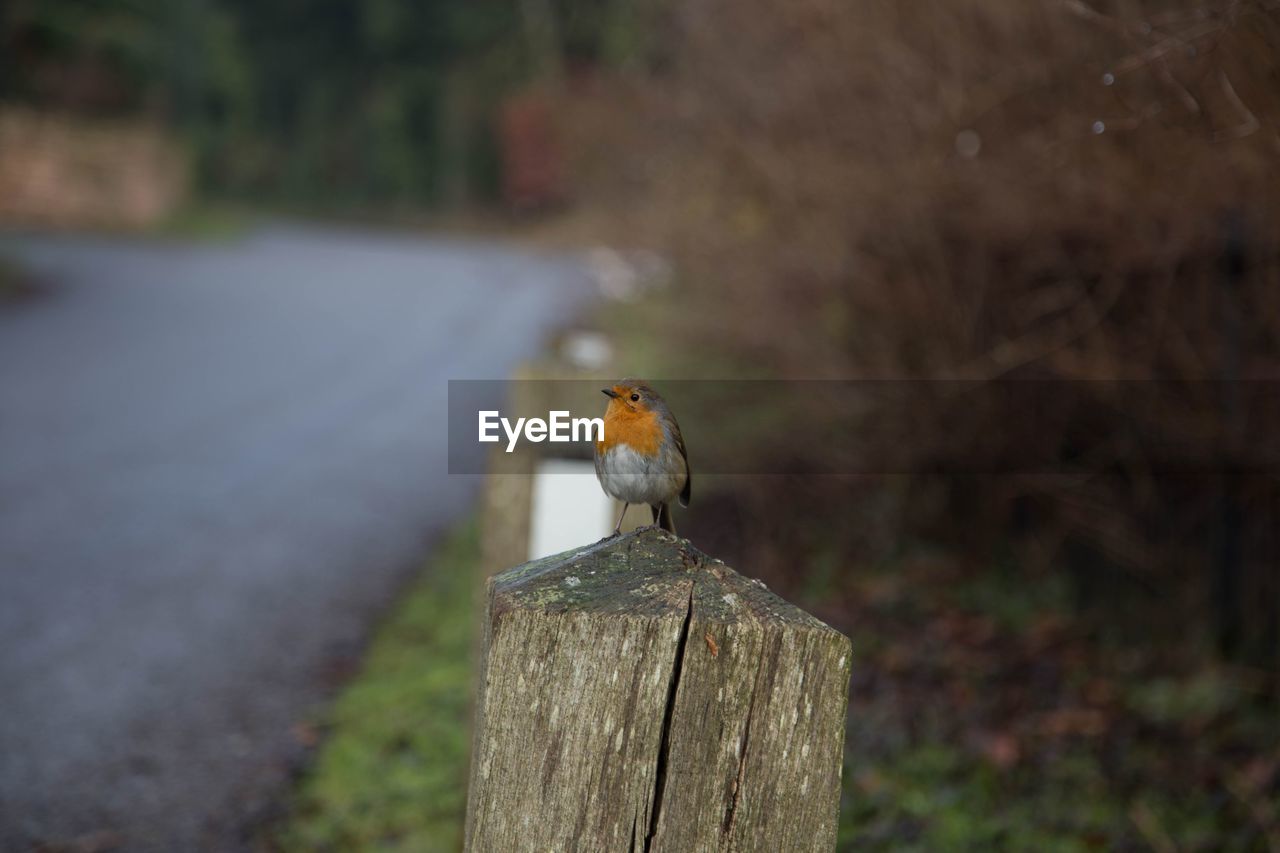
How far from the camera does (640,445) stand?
1.76 meters

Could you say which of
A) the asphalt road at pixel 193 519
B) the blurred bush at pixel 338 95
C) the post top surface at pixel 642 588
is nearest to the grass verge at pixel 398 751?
the asphalt road at pixel 193 519

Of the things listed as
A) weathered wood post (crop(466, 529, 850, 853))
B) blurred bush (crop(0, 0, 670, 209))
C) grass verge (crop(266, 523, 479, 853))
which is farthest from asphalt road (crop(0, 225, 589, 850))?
blurred bush (crop(0, 0, 670, 209))

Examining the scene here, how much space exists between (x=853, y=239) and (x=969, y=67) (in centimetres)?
107

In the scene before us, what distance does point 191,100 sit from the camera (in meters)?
34.4

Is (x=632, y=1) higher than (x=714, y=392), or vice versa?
(x=632, y=1)

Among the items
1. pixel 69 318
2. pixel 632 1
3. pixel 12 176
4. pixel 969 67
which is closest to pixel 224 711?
pixel 969 67

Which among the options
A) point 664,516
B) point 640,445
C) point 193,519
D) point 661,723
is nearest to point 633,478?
point 640,445

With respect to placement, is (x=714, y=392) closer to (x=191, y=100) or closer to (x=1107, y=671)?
(x=1107, y=671)

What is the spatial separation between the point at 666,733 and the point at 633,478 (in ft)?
1.35

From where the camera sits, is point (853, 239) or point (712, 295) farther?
point (712, 295)

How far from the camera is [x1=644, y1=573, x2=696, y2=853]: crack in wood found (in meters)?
1.47

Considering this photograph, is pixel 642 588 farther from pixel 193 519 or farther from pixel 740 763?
pixel 193 519

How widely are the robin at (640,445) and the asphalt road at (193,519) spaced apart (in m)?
2.92

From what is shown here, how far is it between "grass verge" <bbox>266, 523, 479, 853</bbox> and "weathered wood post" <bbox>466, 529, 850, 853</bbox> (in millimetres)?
2752
